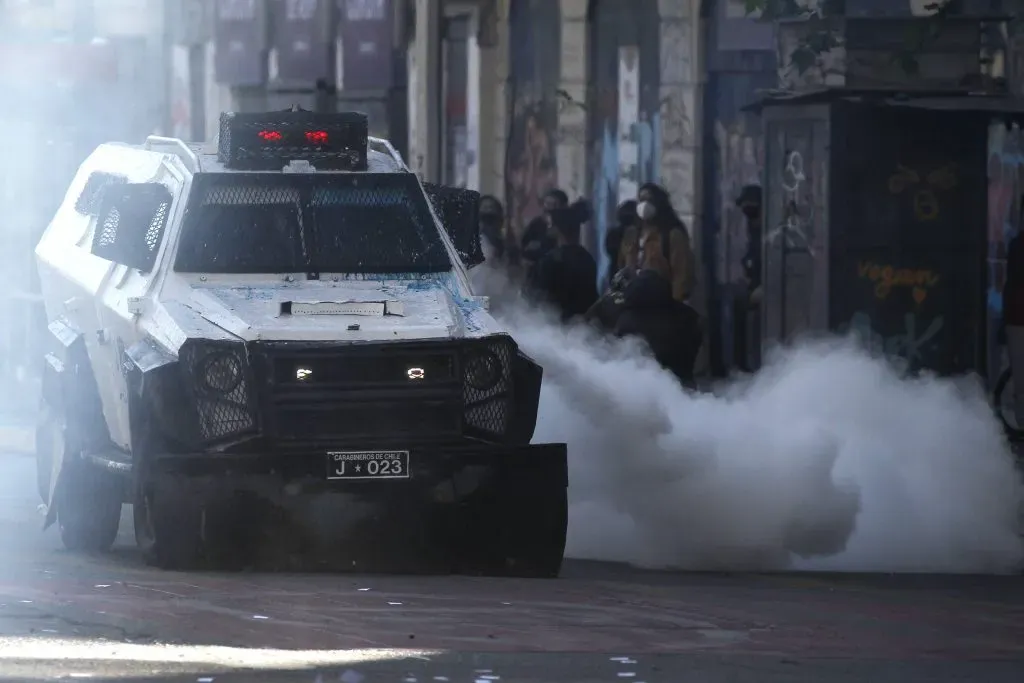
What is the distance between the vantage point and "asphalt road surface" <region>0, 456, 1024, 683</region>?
9219 mm

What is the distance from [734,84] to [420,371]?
50.1 feet

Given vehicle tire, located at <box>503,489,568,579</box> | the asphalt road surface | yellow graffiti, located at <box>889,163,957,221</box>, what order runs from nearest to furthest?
the asphalt road surface
vehicle tire, located at <box>503,489,568,579</box>
yellow graffiti, located at <box>889,163,957,221</box>

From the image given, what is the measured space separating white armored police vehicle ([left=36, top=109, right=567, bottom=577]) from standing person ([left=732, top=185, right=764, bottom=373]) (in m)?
8.18

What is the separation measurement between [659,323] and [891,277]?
9.29 ft

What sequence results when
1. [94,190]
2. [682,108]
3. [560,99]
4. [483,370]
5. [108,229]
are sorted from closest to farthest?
[483,370]
[108,229]
[94,190]
[682,108]
[560,99]

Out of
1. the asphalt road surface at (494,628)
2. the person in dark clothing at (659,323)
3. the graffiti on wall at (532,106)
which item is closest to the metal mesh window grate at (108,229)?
the asphalt road surface at (494,628)

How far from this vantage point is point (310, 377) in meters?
11.4

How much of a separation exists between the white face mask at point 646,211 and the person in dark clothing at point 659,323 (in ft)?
8.96

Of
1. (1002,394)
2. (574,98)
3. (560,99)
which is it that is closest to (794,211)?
(1002,394)

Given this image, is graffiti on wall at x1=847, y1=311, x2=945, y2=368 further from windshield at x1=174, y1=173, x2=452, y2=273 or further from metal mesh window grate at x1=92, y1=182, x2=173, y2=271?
metal mesh window grate at x1=92, y1=182, x2=173, y2=271

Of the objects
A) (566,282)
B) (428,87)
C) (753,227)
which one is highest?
(428,87)

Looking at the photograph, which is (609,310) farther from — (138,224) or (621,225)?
(138,224)

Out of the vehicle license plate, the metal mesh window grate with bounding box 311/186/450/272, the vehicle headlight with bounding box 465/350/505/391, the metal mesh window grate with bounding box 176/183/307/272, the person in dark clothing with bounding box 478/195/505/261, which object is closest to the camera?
the vehicle license plate

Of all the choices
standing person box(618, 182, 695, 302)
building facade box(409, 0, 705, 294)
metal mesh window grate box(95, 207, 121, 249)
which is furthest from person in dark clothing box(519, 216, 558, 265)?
metal mesh window grate box(95, 207, 121, 249)
